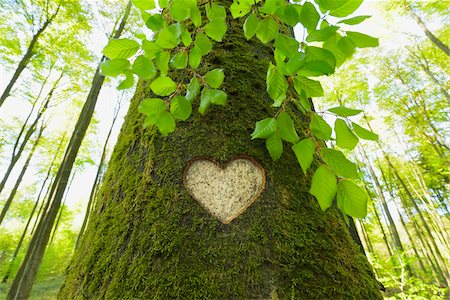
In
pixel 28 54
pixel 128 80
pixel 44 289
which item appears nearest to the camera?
pixel 128 80

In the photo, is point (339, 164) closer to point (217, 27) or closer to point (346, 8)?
point (346, 8)

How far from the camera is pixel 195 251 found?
0.66 meters

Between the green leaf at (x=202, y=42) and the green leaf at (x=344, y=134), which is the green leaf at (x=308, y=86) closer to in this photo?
the green leaf at (x=344, y=134)

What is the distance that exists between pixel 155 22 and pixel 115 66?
16 centimetres

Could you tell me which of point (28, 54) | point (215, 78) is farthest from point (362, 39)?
point (28, 54)

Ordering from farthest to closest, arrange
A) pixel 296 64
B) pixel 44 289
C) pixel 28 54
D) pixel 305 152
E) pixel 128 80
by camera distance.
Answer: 1. pixel 44 289
2. pixel 28 54
3. pixel 128 80
4. pixel 305 152
5. pixel 296 64

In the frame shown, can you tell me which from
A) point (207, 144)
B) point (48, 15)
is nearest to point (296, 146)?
point (207, 144)

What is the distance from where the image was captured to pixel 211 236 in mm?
674

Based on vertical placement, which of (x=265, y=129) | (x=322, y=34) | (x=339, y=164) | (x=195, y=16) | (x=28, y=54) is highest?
(x=28, y=54)

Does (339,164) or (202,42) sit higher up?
(202,42)

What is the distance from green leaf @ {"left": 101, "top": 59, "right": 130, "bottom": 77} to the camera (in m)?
0.66

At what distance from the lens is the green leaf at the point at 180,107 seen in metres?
0.69

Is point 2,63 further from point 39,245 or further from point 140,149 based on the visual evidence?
point 140,149

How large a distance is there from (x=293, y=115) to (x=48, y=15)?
918 cm
